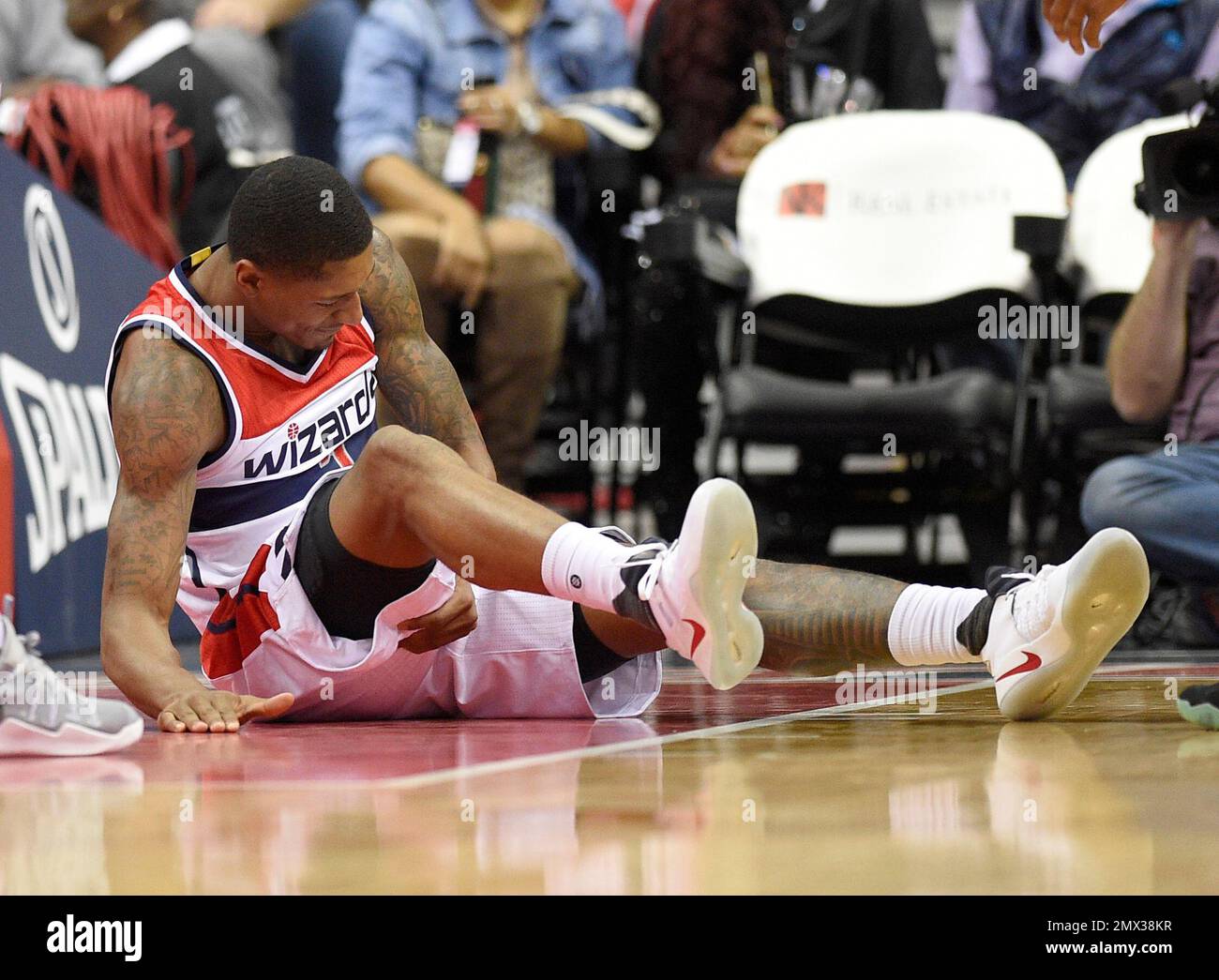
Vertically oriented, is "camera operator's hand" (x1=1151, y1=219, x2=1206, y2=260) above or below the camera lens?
below

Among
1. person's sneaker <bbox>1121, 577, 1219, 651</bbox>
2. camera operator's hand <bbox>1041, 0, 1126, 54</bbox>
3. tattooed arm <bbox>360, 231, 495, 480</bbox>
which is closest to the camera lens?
camera operator's hand <bbox>1041, 0, 1126, 54</bbox>

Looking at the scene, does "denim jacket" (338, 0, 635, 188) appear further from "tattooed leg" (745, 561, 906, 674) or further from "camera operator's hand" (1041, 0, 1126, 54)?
"tattooed leg" (745, 561, 906, 674)

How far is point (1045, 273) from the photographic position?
14.2 ft

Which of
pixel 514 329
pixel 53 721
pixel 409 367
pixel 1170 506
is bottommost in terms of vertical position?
pixel 53 721

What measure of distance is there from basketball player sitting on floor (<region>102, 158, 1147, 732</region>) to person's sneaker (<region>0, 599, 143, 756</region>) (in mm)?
121

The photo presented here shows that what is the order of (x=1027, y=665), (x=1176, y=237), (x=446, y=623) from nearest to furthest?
1. (x=1027, y=665)
2. (x=446, y=623)
3. (x=1176, y=237)

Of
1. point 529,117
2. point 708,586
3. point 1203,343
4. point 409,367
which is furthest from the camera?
point 529,117

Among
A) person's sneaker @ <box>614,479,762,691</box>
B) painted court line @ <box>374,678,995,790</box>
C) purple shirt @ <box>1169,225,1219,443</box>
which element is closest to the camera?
painted court line @ <box>374,678,995,790</box>

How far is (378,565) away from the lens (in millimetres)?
2189

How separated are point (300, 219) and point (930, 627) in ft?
3.11

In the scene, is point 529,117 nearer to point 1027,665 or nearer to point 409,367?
point 409,367

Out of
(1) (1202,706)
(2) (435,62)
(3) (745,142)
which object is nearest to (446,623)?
(1) (1202,706)

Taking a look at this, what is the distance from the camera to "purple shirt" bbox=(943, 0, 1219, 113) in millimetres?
4719

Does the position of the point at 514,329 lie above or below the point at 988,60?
below
